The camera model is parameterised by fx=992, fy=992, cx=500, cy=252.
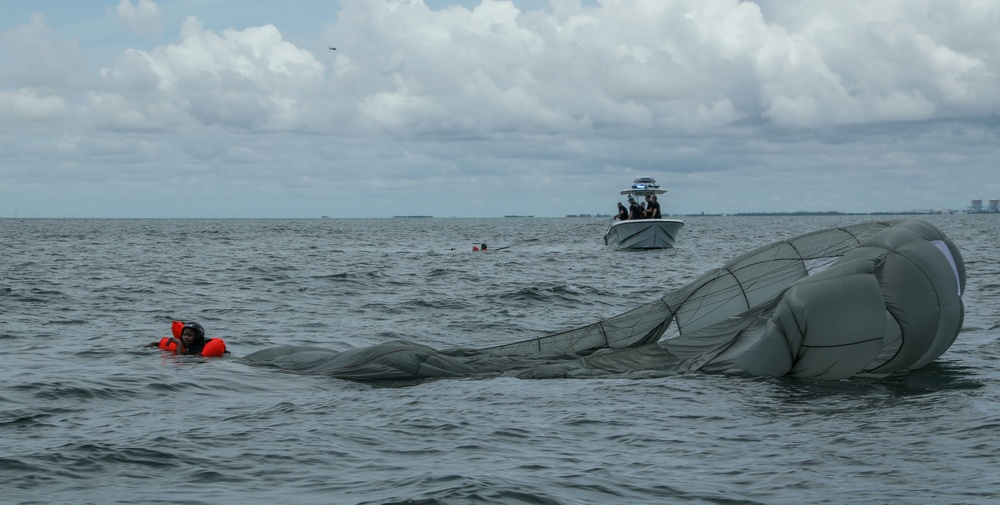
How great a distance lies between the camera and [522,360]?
1421 cm

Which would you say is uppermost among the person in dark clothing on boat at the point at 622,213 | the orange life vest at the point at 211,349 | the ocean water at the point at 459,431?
the person in dark clothing on boat at the point at 622,213

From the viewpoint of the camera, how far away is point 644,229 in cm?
4762

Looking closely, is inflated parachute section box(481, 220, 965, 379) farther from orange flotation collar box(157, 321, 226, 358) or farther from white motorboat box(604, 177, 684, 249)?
white motorboat box(604, 177, 684, 249)

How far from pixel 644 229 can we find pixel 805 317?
115ft

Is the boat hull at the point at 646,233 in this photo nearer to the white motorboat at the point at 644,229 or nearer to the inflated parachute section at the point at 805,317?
the white motorboat at the point at 644,229

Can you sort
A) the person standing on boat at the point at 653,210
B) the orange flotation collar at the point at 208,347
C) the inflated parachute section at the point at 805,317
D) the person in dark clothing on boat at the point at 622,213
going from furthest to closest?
the person in dark clothing on boat at the point at 622,213, the person standing on boat at the point at 653,210, the orange flotation collar at the point at 208,347, the inflated parachute section at the point at 805,317

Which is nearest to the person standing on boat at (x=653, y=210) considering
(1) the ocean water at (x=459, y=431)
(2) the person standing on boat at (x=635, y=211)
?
(2) the person standing on boat at (x=635, y=211)

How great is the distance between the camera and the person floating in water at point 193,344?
50.5ft

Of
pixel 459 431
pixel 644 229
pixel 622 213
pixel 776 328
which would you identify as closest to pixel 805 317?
pixel 776 328

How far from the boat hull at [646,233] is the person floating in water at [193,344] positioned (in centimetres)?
3365

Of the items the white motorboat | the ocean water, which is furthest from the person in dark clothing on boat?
the ocean water

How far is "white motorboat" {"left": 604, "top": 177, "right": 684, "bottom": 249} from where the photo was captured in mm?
47594

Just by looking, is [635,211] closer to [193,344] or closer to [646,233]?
[646,233]

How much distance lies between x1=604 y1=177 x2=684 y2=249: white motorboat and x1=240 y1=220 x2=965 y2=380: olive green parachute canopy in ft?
105
